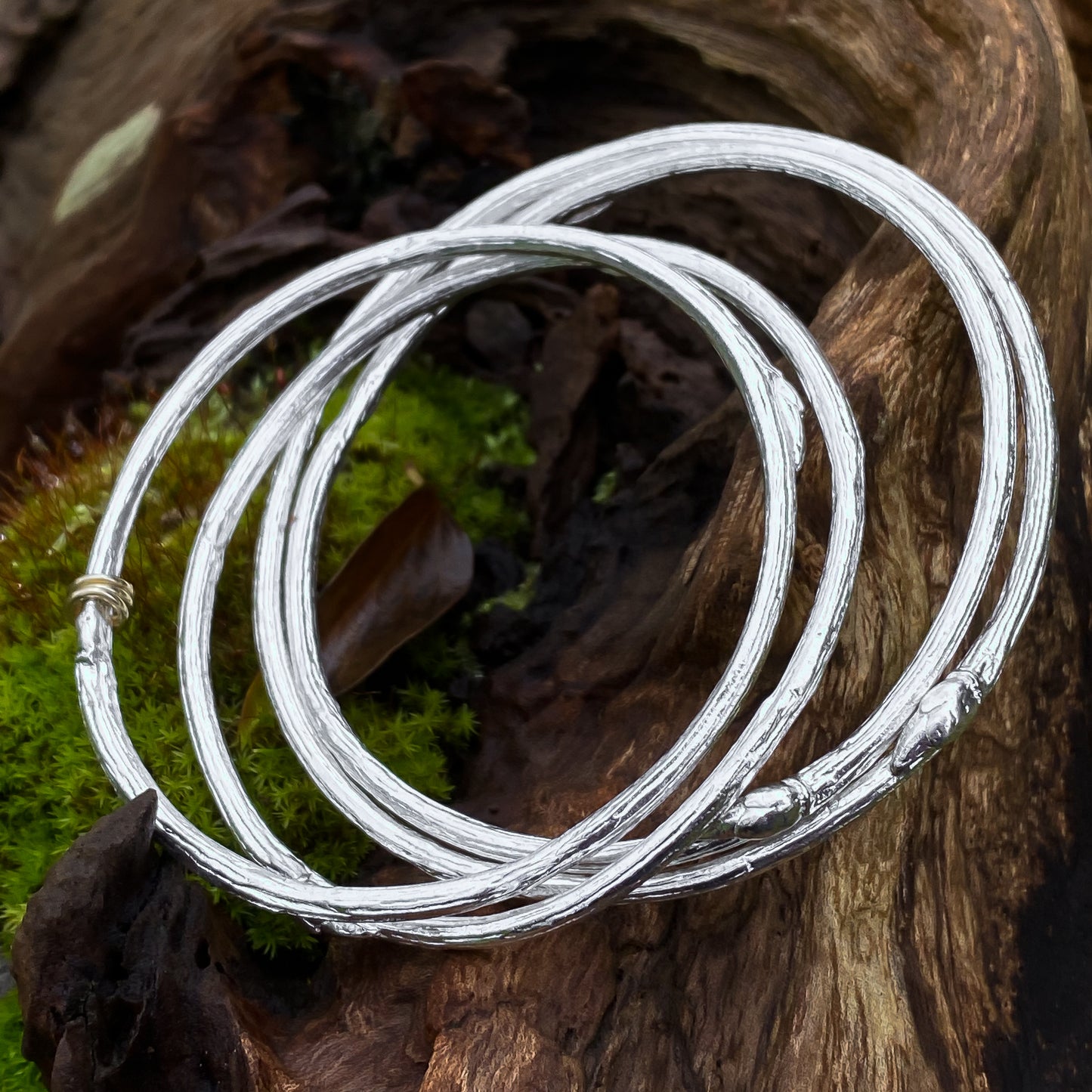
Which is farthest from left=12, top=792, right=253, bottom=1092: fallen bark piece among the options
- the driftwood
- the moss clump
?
the moss clump

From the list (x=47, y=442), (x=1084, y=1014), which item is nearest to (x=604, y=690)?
(x=1084, y=1014)

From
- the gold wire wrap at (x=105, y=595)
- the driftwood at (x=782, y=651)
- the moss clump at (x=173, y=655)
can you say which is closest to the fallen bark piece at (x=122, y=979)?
the driftwood at (x=782, y=651)

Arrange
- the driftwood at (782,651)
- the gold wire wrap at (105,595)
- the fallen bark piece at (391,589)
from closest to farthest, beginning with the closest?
1. the driftwood at (782,651)
2. the gold wire wrap at (105,595)
3. the fallen bark piece at (391,589)

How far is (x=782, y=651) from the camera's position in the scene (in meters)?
1.86

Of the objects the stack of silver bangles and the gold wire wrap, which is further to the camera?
the gold wire wrap

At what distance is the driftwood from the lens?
158 cm

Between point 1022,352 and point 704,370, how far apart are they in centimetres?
101

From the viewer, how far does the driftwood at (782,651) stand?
1576mm

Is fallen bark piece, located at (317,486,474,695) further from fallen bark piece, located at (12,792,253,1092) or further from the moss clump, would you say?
fallen bark piece, located at (12,792,253,1092)

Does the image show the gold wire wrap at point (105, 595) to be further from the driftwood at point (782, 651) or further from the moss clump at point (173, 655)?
the driftwood at point (782, 651)

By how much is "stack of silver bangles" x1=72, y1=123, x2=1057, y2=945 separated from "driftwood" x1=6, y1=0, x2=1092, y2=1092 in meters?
0.12

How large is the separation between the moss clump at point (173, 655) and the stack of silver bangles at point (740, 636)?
0.17 meters

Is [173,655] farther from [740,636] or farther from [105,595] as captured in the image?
[740,636]

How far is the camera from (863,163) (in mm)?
2018
